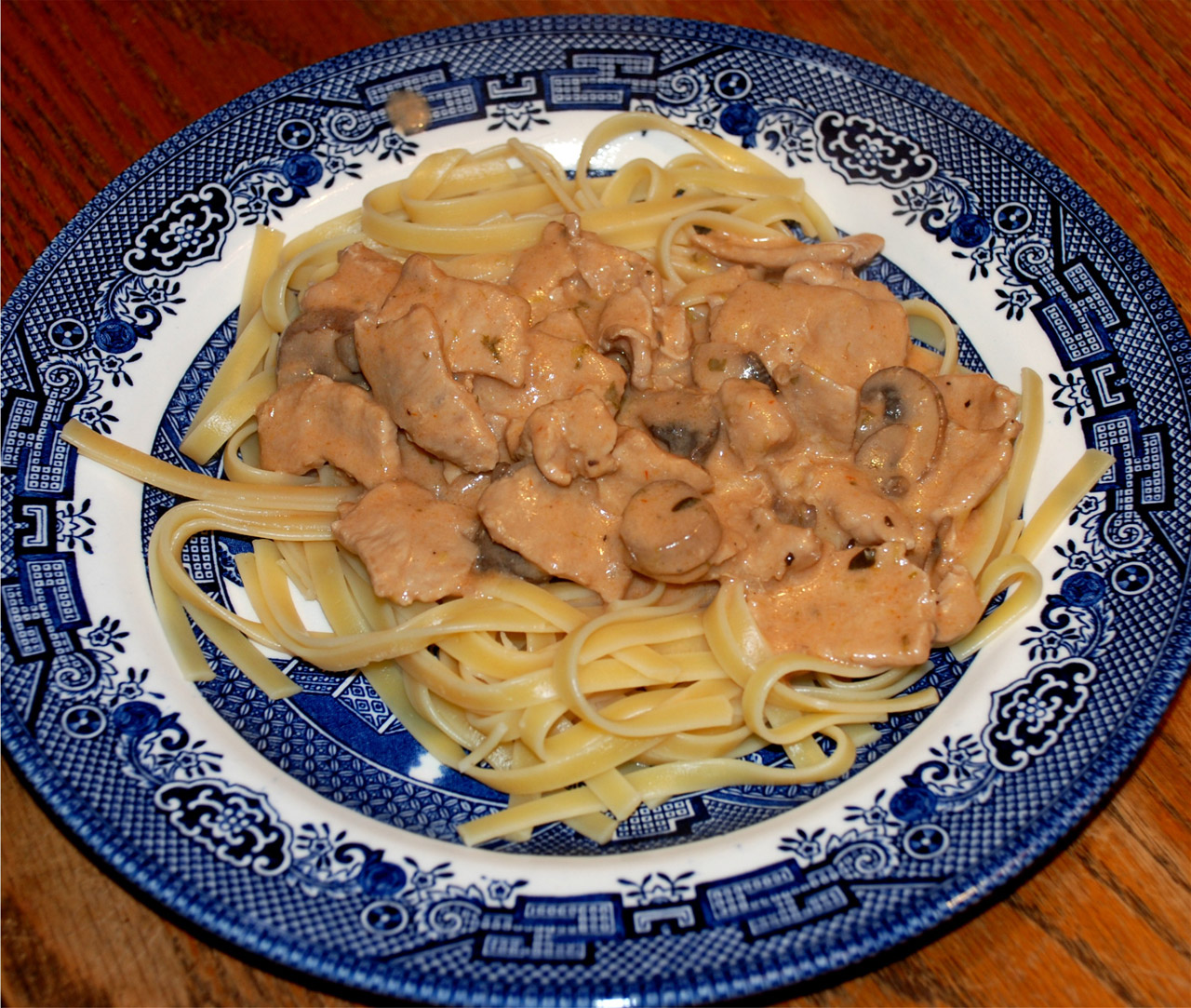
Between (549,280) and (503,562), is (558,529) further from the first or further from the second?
(549,280)

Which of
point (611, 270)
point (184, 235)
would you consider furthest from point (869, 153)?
point (184, 235)

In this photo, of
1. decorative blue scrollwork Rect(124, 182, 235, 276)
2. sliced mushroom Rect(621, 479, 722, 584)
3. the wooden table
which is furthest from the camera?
decorative blue scrollwork Rect(124, 182, 235, 276)

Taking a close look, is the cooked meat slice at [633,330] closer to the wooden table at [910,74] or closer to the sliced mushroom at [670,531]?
the sliced mushroom at [670,531]

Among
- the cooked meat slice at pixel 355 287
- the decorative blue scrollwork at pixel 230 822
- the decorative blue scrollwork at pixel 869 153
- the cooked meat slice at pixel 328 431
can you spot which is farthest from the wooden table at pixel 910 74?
the cooked meat slice at pixel 355 287

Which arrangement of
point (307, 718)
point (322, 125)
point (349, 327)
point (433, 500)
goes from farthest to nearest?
1. point (322, 125)
2. point (349, 327)
3. point (433, 500)
4. point (307, 718)

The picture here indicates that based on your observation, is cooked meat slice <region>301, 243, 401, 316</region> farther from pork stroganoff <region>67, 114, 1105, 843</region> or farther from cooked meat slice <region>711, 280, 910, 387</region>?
cooked meat slice <region>711, 280, 910, 387</region>

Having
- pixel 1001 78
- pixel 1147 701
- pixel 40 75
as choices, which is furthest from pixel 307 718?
pixel 1001 78

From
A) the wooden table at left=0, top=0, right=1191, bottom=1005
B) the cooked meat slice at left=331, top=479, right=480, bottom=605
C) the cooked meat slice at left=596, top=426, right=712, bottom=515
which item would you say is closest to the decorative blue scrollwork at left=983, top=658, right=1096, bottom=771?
the wooden table at left=0, top=0, right=1191, bottom=1005

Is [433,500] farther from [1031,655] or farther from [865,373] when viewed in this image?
[1031,655]
